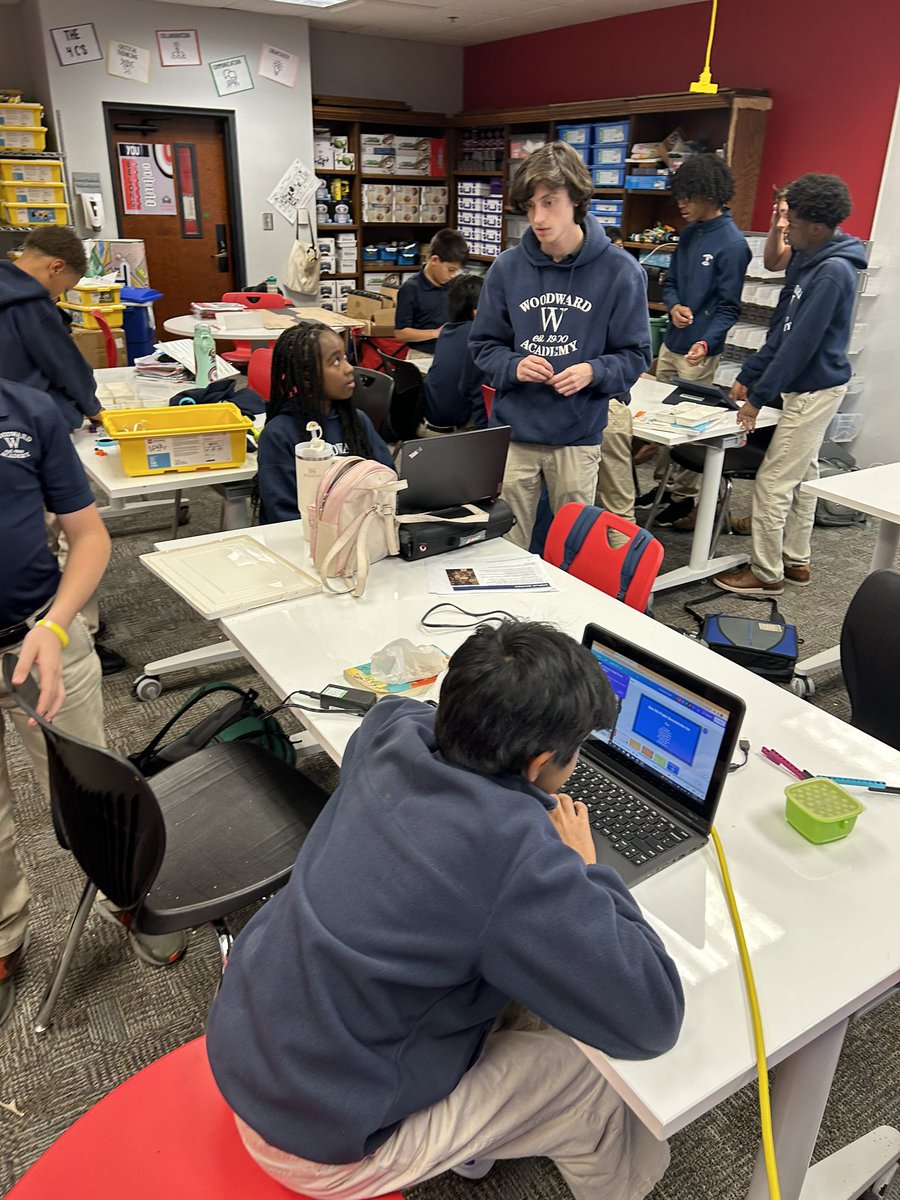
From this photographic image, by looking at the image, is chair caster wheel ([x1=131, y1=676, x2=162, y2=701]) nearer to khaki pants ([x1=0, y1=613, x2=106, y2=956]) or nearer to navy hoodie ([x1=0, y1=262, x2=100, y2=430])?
navy hoodie ([x1=0, y1=262, x2=100, y2=430])

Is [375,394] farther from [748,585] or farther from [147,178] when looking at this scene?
[147,178]

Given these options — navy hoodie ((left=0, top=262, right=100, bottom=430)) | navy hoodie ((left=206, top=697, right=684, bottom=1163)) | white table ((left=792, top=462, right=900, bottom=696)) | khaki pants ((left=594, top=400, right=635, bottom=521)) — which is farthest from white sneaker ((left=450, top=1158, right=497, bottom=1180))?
khaki pants ((left=594, top=400, right=635, bottom=521))

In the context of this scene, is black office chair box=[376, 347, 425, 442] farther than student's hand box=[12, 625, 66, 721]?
Yes

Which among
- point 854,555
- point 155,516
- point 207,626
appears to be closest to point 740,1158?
point 207,626

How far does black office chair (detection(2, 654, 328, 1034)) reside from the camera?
134 cm

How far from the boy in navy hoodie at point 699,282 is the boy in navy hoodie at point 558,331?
5.56ft

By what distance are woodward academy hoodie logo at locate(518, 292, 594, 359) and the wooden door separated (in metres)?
5.17

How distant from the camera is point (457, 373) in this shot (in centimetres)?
401

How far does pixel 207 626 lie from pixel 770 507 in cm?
243

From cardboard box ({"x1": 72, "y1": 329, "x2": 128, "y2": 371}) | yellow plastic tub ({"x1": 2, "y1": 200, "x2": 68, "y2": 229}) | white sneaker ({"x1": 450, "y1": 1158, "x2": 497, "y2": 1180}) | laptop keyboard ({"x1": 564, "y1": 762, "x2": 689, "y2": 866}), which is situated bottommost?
white sneaker ({"x1": 450, "y1": 1158, "x2": 497, "y2": 1180})

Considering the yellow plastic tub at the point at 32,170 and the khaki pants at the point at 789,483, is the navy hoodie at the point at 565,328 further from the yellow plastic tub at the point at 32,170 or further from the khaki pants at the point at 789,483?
the yellow plastic tub at the point at 32,170

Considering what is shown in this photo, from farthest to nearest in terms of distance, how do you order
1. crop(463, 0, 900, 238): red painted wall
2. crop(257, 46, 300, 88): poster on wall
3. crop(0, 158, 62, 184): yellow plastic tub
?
1. crop(257, 46, 300, 88): poster on wall
2. crop(0, 158, 62, 184): yellow plastic tub
3. crop(463, 0, 900, 238): red painted wall

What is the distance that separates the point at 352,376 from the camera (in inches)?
103

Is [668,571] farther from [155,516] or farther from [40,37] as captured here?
[40,37]
